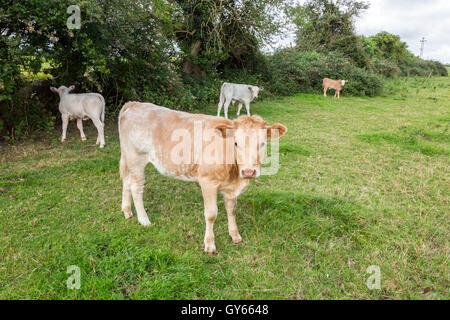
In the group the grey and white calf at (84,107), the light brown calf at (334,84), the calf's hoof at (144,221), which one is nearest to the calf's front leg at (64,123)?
the grey and white calf at (84,107)

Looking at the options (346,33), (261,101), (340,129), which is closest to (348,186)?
(340,129)

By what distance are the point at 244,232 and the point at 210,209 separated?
0.73m

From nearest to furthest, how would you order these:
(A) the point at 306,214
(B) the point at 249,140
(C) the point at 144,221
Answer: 1. (B) the point at 249,140
2. (C) the point at 144,221
3. (A) the point at 306,214

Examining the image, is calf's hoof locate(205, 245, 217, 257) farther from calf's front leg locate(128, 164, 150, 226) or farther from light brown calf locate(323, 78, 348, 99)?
light brown calf locate(323, 78, 348, 99)

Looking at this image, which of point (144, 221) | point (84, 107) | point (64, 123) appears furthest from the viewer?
point (64, 123)

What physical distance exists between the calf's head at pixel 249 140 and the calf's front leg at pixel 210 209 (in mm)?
493

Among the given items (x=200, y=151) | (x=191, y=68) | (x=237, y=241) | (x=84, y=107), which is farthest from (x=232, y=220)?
(x=191, y=68)

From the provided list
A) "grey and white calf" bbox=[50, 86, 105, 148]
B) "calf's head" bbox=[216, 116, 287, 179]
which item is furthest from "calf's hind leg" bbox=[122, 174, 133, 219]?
"grey and white calf" bbox=[50, 86, 105, 148]

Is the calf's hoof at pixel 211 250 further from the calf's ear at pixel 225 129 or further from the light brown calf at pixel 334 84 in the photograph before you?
the light brown calf at pixel 334 84

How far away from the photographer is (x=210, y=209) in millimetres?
3201

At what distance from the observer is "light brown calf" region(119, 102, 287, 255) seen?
2889 mm

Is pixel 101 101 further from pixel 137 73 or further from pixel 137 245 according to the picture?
pixel 137 245

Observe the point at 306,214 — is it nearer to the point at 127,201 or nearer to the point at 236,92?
the point at 127,201

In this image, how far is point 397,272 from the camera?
2.83m
